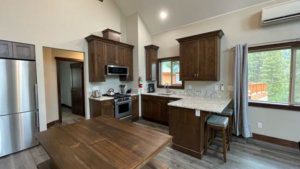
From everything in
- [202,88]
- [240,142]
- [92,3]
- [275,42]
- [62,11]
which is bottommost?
[240,142]

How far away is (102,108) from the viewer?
3.26 metres

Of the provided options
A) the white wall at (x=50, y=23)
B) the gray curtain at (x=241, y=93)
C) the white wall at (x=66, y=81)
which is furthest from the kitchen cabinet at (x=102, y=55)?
the gray curtain at (x=241, y=93)

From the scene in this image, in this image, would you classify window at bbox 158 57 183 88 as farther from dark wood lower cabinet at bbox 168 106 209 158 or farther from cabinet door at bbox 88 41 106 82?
cabinet door at bbox 88 41 106 82

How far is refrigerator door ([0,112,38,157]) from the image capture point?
2338 mm

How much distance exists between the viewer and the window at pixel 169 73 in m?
4.23

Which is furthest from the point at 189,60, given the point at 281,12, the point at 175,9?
the point at 281,12

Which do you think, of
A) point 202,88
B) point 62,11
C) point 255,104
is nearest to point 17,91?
point 62,11

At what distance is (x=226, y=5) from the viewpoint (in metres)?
3.07

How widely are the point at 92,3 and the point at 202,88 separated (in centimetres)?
404

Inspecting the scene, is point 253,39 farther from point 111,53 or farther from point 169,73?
point 111,53

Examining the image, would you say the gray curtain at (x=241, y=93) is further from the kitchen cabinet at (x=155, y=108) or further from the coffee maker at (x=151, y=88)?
the coffee maker at (x=151, y=88)

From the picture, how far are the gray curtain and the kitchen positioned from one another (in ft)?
0.46

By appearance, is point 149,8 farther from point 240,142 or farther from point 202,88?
point 240,142

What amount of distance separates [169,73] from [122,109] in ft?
6.64
